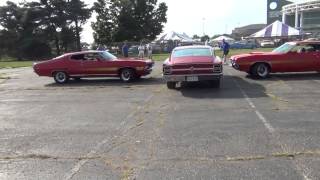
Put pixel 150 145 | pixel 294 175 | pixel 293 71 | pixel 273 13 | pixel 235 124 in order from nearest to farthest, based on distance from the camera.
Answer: pixel 294 175 < pixel 150 145 < pixel 235 124 < pixel 293 71 < pixel 273 13

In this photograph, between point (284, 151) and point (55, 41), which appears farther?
point (55, 41)

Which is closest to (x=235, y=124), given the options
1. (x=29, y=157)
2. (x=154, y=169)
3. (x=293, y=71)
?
(x=154, y=169)

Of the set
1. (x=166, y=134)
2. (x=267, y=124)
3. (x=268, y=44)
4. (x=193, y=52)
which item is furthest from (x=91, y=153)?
(x=268, y=44)

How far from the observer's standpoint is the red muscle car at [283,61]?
18938 millimetres

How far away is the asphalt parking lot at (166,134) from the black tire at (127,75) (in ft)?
12.1

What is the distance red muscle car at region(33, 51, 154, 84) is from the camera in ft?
64.8

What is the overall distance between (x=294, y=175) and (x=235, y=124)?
3.45m

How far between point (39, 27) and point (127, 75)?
2224 inches

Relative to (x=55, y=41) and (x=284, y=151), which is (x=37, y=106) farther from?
(x=55, y=41)

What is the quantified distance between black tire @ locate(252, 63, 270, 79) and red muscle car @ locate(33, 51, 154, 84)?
4106mm

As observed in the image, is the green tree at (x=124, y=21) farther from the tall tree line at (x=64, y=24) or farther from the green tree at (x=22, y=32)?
the green tree at (x=22, y=32)

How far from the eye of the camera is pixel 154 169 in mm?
6777

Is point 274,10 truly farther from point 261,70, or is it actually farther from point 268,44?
point 261,70

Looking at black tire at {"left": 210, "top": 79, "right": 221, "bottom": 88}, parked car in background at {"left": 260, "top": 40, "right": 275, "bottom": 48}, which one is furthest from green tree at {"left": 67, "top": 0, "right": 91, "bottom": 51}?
black tire at {"left": 210, "top": 79, "right": 221, "bottom": 88}
